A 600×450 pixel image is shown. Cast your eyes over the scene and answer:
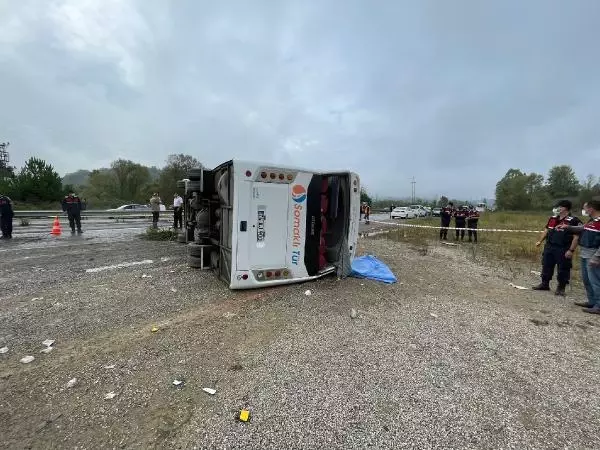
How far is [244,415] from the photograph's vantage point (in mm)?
2447

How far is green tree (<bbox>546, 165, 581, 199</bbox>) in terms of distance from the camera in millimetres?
74938

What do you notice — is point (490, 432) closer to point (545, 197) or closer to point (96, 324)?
point (96, 324)

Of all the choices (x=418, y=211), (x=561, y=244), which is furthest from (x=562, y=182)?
(x=561, y=244)

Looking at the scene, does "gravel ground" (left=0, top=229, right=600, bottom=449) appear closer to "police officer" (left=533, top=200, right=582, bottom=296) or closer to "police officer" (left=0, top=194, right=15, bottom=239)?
"police officer" (left=533, top=200, right=582, bottom=296)

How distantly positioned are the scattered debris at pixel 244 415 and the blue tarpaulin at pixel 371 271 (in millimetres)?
4359

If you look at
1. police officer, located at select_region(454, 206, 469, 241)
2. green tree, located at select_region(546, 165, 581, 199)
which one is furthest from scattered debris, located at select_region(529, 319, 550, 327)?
green tree, located at select_region(546, 165, 581, 199)

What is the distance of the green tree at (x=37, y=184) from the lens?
3420 cm

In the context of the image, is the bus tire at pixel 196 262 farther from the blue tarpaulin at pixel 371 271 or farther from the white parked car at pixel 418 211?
the white parked car at pixel 418 211

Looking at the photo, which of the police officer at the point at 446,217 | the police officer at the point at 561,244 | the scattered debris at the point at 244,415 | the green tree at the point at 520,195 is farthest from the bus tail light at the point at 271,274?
the green tree at the point at 520,195

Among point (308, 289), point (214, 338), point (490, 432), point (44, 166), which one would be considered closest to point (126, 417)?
point (214, 338)

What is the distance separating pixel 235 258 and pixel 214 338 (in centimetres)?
160

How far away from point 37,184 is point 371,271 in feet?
137

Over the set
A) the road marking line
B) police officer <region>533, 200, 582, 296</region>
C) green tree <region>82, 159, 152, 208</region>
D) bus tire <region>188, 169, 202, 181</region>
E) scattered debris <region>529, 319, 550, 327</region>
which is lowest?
scattered debris <region>529, 319, 550, 327</region>

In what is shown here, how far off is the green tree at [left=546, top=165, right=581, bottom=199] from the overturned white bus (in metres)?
88.6
